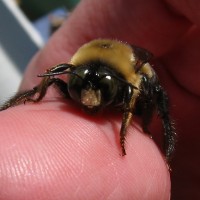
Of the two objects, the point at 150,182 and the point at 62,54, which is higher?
the point at 62,54

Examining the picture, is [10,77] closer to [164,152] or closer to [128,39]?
[128,39]

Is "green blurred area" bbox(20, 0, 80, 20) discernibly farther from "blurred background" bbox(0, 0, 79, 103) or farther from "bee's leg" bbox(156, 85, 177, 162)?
"bee's leg" bbox(156, 85, 177, 162)

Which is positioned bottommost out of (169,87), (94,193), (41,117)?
(169,87)

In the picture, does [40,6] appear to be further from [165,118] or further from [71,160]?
[71,160]

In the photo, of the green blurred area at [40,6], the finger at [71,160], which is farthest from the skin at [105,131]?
the green blurred area at [40,6]

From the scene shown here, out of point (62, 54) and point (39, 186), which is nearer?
point (39, 186)

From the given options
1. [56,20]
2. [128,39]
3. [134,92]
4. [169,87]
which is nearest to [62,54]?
[128,39]

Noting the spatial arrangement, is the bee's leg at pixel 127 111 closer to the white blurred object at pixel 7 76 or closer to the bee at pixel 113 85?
the bee at pixel 113 85
